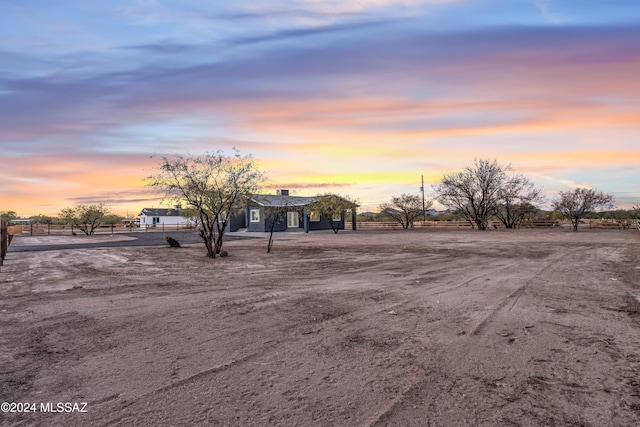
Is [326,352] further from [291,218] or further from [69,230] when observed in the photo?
[69,230]

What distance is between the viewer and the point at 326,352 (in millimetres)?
4352

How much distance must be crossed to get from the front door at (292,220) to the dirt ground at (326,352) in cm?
3069

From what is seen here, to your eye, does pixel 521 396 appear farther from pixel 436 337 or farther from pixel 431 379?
pixel 436 337

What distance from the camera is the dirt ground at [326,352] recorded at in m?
3.03

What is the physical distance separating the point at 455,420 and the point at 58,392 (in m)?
3.44

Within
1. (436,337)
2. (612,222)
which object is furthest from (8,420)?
(612,222)

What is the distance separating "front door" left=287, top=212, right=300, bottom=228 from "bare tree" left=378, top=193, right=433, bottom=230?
42.1 feet

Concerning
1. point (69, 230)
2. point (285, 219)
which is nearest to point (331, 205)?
point (285, 219)

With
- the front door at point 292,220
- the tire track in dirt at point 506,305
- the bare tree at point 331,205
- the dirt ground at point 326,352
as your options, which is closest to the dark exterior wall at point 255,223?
the front door at point 292,220

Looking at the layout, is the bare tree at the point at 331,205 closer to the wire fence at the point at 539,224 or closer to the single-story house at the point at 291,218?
the single-story house at the point at 291,218

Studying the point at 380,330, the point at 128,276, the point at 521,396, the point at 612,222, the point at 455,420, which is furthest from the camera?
the point at 612,222

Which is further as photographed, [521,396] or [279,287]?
[279,287]

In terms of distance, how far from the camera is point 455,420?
287 cm

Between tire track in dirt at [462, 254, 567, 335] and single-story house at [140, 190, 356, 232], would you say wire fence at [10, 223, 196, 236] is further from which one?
tire track in dirt at [462, 254, 567, 335]
